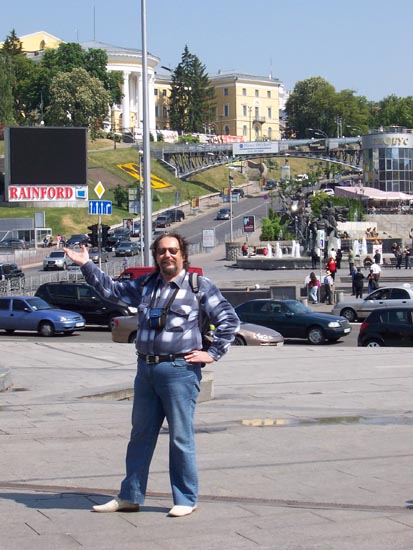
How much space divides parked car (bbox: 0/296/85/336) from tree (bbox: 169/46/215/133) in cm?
13838

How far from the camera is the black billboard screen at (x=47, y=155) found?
43.8m

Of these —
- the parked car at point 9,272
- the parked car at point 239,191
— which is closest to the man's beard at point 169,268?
the parked car at point 9,272

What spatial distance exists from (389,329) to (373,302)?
8.74 m

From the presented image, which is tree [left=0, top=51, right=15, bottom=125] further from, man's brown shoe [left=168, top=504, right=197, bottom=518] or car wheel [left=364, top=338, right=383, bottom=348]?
man's brown shoe [left=168, top=504, right=197, bottom=518]

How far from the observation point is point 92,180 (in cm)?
10719

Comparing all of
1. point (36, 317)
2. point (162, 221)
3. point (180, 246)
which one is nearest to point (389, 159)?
point (162, 221)

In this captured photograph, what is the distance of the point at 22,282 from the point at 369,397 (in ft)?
114

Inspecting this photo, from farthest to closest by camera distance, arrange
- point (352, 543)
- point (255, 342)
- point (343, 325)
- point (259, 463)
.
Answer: point (343, 325), point (255, 342), point (259, 463), point (352, 543)

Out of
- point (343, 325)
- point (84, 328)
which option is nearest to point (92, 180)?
point (84, 328)

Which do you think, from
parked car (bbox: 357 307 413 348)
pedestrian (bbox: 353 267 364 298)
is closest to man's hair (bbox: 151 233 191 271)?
parked car (bbox: 357 307 413 348)

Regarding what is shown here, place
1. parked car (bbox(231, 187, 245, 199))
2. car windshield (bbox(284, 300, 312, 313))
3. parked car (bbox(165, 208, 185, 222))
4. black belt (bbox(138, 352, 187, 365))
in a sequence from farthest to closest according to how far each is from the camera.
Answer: parked car (bbox(231, 187, 245, 199)) < parked car (bbox(165, 208, 185, 222)) < car windshield (bbox(284, 300, 312, 313)) < black belt (bbox(138, 352, 187, 365))

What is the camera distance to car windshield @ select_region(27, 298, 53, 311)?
104ft

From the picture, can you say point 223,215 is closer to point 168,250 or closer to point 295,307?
point 295,307

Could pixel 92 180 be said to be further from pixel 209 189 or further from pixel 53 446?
pixel 53 446
